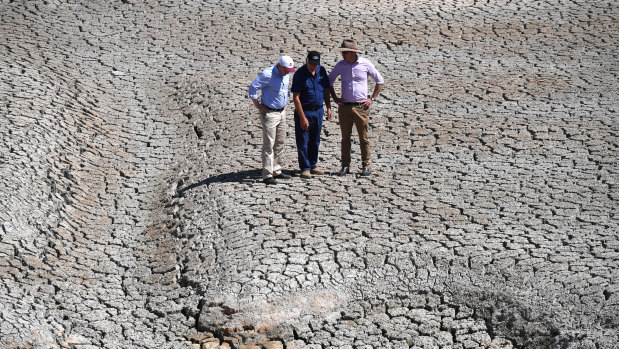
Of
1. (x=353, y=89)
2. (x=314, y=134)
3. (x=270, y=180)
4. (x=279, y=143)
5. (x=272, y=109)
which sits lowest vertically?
(x=270, y=180)

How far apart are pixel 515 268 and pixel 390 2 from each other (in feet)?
32.6

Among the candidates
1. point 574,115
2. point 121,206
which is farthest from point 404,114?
point 121,206

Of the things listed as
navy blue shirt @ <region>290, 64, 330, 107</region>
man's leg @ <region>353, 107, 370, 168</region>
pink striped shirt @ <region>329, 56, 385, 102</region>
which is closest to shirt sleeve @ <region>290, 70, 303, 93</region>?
navy blue shirt @ <region>290, 64, 330, 107</region>

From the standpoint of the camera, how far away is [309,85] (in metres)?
10.7

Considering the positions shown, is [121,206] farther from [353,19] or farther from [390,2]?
[390,2]

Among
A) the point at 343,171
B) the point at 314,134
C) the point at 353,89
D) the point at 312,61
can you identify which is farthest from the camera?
the point at 343,171

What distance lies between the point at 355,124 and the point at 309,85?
2.76 feet

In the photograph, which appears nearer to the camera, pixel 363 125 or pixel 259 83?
pixel 259 83

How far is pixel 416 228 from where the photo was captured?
9.80 m

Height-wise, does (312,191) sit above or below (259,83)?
below

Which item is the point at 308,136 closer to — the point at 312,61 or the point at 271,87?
the point at 271,87

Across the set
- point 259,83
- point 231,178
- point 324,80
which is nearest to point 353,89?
point 324,80

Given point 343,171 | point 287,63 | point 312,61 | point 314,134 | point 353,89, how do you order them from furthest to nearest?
point 343,171, point 314,134, point 353,89, point 312,61, point 287,63

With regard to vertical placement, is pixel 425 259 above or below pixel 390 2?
below
